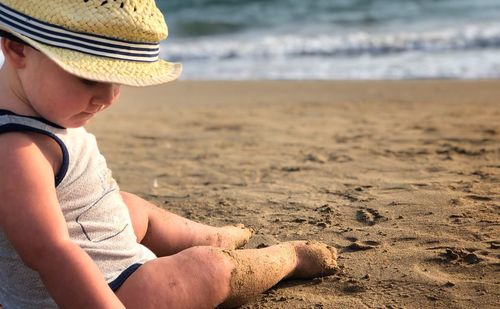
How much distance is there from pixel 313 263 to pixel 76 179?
869mm

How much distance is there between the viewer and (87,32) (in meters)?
1.89

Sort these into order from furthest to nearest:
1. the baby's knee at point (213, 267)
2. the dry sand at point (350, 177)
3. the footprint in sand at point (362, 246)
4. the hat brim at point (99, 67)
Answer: the footprint in sand at point (362, 246) < the dry sand at point (350, 177) < the baby's knee at point (213, 267) < the hat brim at point (99, 67)

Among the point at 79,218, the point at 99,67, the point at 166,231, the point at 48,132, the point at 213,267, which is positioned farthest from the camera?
the point at 166,231

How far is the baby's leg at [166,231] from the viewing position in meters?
Result: 2.55

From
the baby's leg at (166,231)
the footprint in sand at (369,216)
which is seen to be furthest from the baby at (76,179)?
the footprint in sand at (369,216)

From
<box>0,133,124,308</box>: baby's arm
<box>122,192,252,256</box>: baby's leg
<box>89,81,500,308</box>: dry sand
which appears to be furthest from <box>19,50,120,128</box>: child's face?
<box>89,81,500,308</box>: dry sand

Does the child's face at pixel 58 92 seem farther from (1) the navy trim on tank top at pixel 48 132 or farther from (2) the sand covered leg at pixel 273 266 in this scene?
(2) the sand covered leg at pixel 273 266

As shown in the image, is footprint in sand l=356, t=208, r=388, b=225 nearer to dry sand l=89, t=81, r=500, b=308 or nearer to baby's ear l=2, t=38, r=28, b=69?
dry sand l=89, t=81, r=500, b=308

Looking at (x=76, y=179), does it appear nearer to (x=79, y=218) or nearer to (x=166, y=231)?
(x=79, y=218)

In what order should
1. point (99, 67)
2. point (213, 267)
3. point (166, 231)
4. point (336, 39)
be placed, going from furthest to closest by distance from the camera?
point (336, 39), point (166, 231), point (213, 267), point (99, 67)

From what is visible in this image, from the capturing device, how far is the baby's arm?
1.87m

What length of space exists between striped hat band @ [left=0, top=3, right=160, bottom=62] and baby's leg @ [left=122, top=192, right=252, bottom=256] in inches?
28.9

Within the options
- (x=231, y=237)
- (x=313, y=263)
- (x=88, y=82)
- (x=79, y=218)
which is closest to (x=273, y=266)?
(x=313, y=263)

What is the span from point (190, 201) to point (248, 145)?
129 cm
